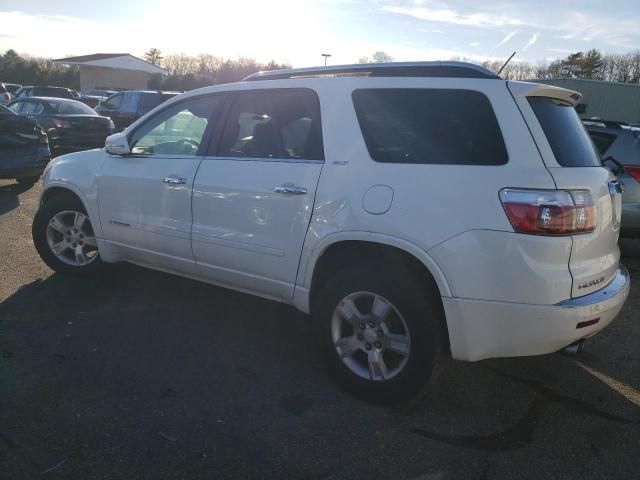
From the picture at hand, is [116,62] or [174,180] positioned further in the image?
[116,62]

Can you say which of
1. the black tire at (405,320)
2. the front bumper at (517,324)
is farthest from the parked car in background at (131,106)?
the front bumper at (517,324)

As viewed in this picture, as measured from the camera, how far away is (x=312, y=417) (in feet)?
9.95

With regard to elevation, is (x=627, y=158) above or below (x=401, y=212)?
below

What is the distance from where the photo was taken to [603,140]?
6656 millimetres

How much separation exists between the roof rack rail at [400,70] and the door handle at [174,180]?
1.02 meters

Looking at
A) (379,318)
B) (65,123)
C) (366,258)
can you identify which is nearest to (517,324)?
(379,318)

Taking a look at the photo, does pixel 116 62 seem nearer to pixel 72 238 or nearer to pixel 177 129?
pixel 72 238

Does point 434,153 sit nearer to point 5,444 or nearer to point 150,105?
point 5,444

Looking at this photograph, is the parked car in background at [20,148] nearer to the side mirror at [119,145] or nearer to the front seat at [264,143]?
the side mirror at [119,145]

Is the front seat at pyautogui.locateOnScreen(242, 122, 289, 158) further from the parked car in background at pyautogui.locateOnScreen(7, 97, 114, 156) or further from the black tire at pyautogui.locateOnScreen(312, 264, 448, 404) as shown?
the parked car in background at pyautogui.locateOnScreen(7, 97, 114, 156)

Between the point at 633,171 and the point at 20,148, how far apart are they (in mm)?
9159


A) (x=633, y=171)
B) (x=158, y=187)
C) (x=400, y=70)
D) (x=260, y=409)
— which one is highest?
(x=400, y=70)

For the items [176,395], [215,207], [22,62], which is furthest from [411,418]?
[22,62]

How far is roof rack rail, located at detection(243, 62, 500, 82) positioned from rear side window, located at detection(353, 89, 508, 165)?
0.46 ft
